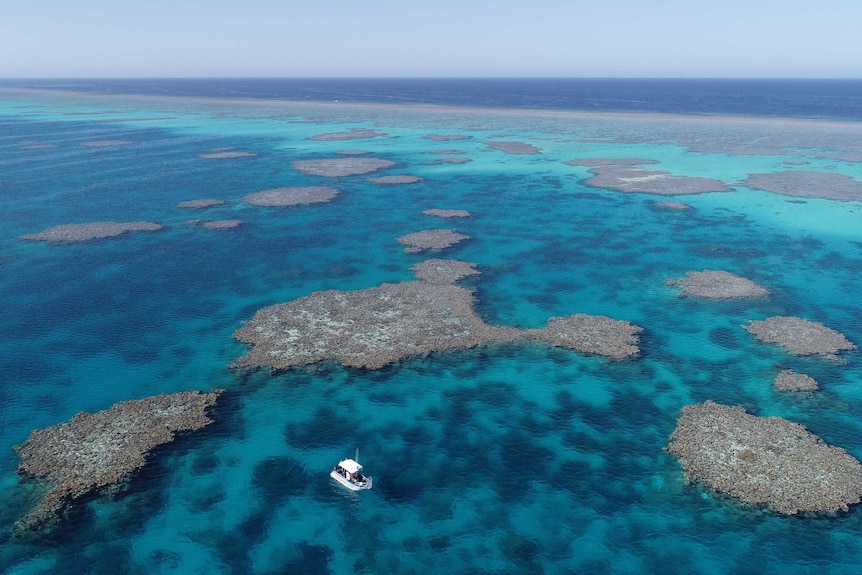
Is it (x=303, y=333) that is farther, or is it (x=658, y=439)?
(x=303, y=333)

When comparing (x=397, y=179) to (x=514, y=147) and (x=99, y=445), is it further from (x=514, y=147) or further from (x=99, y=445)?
(x=99, y=445)

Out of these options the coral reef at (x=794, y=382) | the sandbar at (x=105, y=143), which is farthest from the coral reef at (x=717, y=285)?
the sandbar at (x=105, y=143)

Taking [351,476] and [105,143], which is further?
[105,143]

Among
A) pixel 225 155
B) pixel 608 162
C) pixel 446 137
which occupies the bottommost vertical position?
pixel 608 162

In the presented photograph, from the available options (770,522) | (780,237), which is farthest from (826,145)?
(770,522)

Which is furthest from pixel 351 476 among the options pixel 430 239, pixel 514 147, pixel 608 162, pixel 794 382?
pixel 514 147

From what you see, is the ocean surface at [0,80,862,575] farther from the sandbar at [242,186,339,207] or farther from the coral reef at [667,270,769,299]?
the sandbar at [242,186,339,207]

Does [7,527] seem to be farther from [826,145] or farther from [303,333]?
[826,145]
